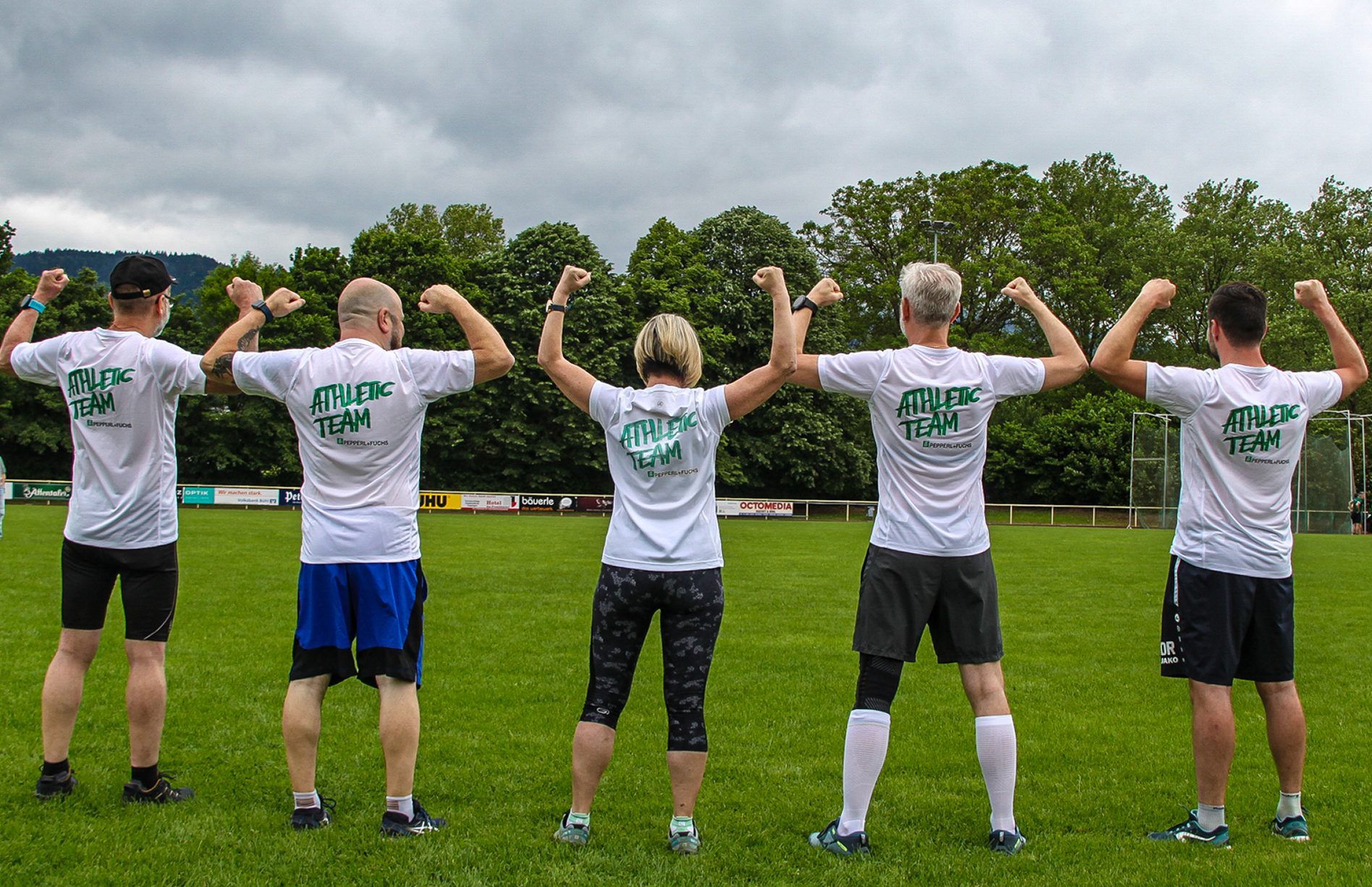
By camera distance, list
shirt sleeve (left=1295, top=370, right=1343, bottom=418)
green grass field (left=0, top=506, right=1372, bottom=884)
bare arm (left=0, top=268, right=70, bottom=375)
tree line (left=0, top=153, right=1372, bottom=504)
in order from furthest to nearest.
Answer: tree line (left=0, top=153, right=1372, bottom=504) < bare arm (left=0, top=268, right=70, bottom=375) < shirt sleeve (left=1295, top=370, right=1343, bottom=418) < green grass field (left=0, top=506, right=1372, bottom=884)

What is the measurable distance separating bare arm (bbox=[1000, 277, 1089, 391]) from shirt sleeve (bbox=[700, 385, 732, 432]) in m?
1.32

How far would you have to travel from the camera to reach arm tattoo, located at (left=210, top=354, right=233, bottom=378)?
426 cm

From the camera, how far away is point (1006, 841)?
4.02m

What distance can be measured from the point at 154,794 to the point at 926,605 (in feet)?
11.4

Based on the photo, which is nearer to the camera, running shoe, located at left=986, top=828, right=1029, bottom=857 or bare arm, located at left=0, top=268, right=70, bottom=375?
running shoe, located at left=986, top=828, right=1029, bottom=857

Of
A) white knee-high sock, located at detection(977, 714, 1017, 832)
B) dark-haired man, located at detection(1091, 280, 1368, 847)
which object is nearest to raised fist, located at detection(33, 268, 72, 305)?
white knee-high sock, located at detection(977, 714, 1017, 832)

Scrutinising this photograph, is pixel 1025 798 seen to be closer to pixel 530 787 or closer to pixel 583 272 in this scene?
pixel 530 787

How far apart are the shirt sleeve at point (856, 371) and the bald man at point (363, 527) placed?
138 centimetres

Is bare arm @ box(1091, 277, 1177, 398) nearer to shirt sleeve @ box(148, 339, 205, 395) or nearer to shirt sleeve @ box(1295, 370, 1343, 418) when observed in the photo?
shirt sleeve @ box(1295, 370, 1343, 418)

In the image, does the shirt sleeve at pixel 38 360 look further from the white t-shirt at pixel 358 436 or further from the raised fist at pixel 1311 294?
Result: the raised fist at pixel 1311 294

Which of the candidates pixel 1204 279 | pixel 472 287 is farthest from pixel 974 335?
pixel 472 287

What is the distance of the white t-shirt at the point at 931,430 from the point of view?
13.3 feet

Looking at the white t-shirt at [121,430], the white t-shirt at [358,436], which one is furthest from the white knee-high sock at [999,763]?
the white t-shirt at [121,430]

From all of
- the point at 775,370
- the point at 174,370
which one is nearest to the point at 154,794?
the point at 174,370
